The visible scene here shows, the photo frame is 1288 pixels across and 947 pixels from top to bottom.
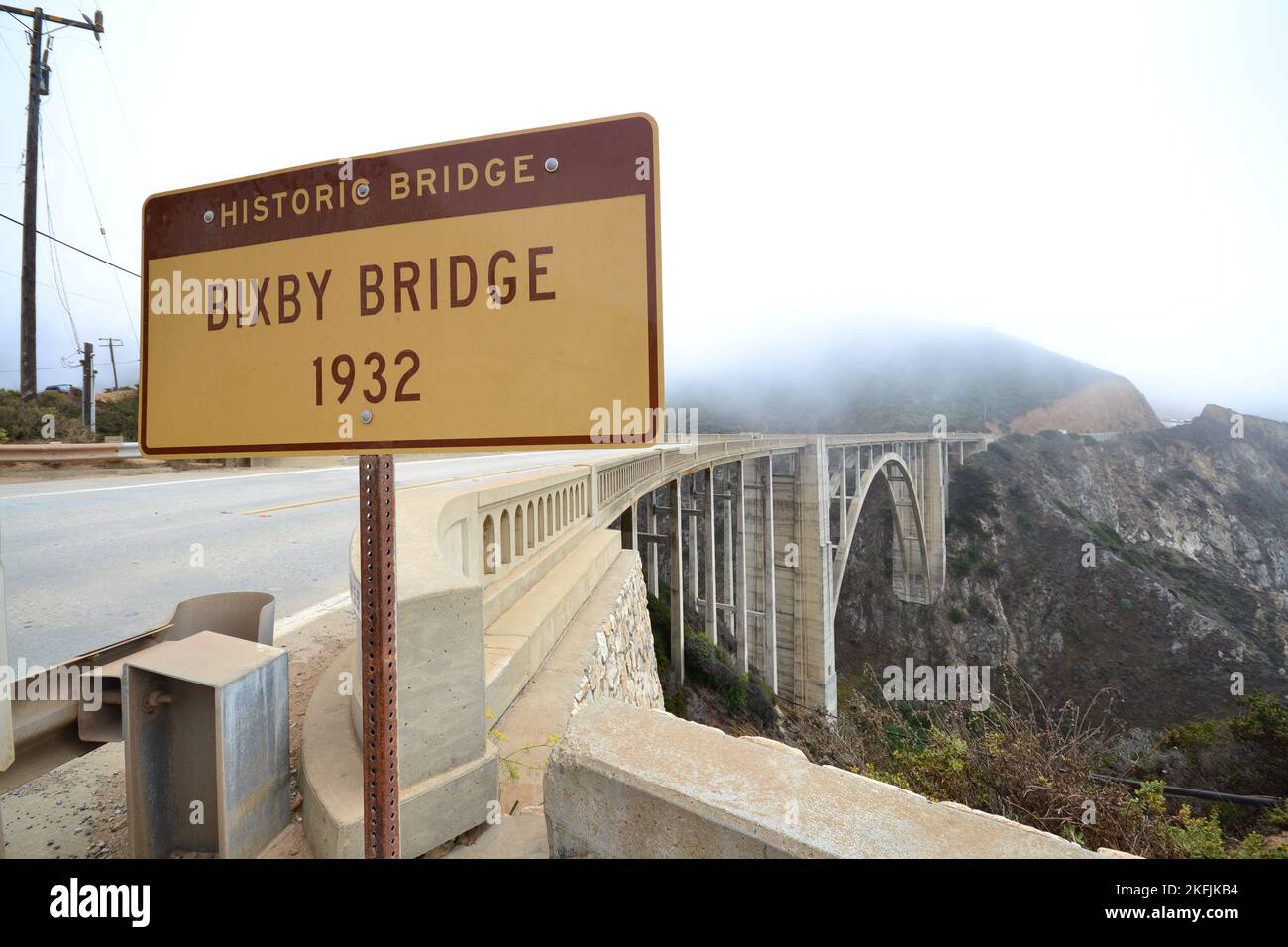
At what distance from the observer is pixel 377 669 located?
4.47 feet

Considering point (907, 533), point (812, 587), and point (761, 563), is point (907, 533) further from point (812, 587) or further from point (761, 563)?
point (761, 563)

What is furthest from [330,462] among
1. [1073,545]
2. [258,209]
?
[1073,545]

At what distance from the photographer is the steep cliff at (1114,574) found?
3619cm

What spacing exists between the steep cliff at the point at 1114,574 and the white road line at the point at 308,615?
1677 inches

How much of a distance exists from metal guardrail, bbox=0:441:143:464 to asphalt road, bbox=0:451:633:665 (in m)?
2.32

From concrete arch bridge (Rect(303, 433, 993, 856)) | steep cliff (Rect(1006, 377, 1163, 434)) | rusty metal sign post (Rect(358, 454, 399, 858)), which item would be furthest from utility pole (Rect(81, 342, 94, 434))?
steep cliff (Rect(1006, 377, 1163, 434))

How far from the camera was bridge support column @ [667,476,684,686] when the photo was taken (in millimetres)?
17406

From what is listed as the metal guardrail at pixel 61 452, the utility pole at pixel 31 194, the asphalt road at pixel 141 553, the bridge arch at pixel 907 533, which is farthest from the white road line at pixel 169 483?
the bridge arch at pixel 907 533

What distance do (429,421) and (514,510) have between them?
155 inches

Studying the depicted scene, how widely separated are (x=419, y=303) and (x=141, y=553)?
6380 mm

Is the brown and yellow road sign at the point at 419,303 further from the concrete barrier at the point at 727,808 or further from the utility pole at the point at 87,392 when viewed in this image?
the utility pole at the point at 87,392

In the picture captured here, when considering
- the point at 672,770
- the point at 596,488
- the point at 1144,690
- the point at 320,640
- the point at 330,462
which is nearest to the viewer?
the point at 672,770
